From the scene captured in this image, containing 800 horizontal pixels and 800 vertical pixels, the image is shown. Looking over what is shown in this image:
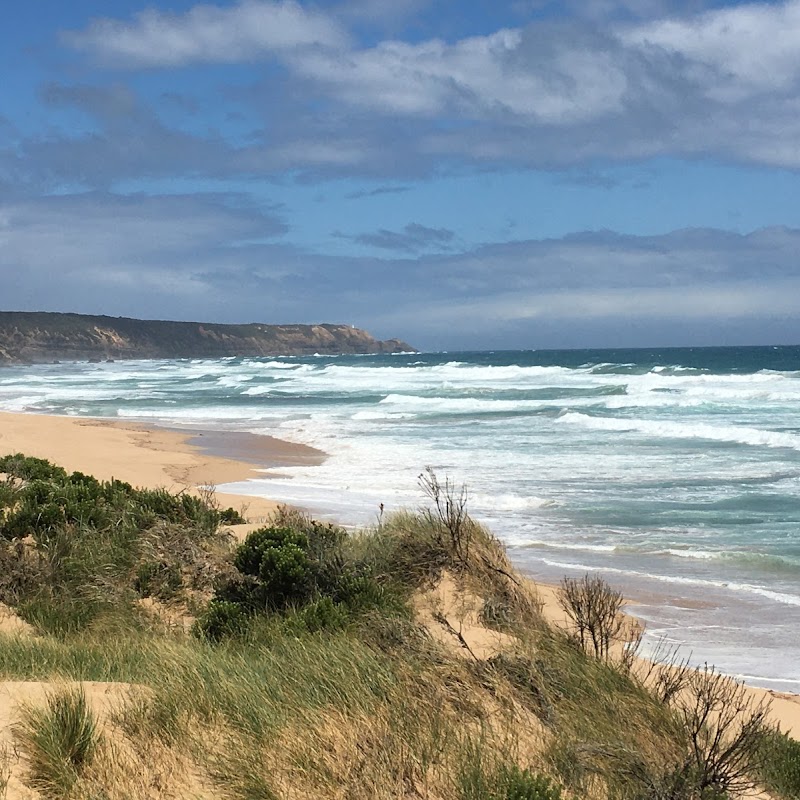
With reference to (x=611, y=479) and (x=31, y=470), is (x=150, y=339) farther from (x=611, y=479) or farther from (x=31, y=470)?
(x=31, y=470)

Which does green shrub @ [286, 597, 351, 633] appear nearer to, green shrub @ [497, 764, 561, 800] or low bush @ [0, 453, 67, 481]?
green shrub @ [497, 764, 561, 800]

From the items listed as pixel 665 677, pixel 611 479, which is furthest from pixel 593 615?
pixel 611 479

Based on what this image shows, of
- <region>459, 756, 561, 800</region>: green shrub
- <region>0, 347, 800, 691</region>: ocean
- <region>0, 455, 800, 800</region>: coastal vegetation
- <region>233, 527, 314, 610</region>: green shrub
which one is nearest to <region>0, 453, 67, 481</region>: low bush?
<region>0, 455, 800, 800</region>: coastal vegetation

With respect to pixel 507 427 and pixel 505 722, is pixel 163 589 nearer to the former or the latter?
pixel 505 722

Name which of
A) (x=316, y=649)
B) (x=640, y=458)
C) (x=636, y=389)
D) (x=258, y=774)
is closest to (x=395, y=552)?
(x=316, y=649)

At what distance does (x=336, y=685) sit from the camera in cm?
461

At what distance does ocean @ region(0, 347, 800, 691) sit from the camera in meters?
9.46

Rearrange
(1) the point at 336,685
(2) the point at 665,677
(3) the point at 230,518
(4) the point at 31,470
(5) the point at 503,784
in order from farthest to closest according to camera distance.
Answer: (4) the point at 31,470
(3) the point at 230,518
(2) the point at 665,677
(1) the point at 336,685
(5) the point at 503,784

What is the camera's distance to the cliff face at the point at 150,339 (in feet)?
455

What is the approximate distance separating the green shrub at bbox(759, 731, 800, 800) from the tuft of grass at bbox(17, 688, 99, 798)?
318cm

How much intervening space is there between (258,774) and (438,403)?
37.5 meters

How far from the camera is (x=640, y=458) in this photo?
2103cm

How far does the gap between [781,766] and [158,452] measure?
776 inches

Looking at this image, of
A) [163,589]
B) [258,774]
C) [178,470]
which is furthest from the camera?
[178,470]
